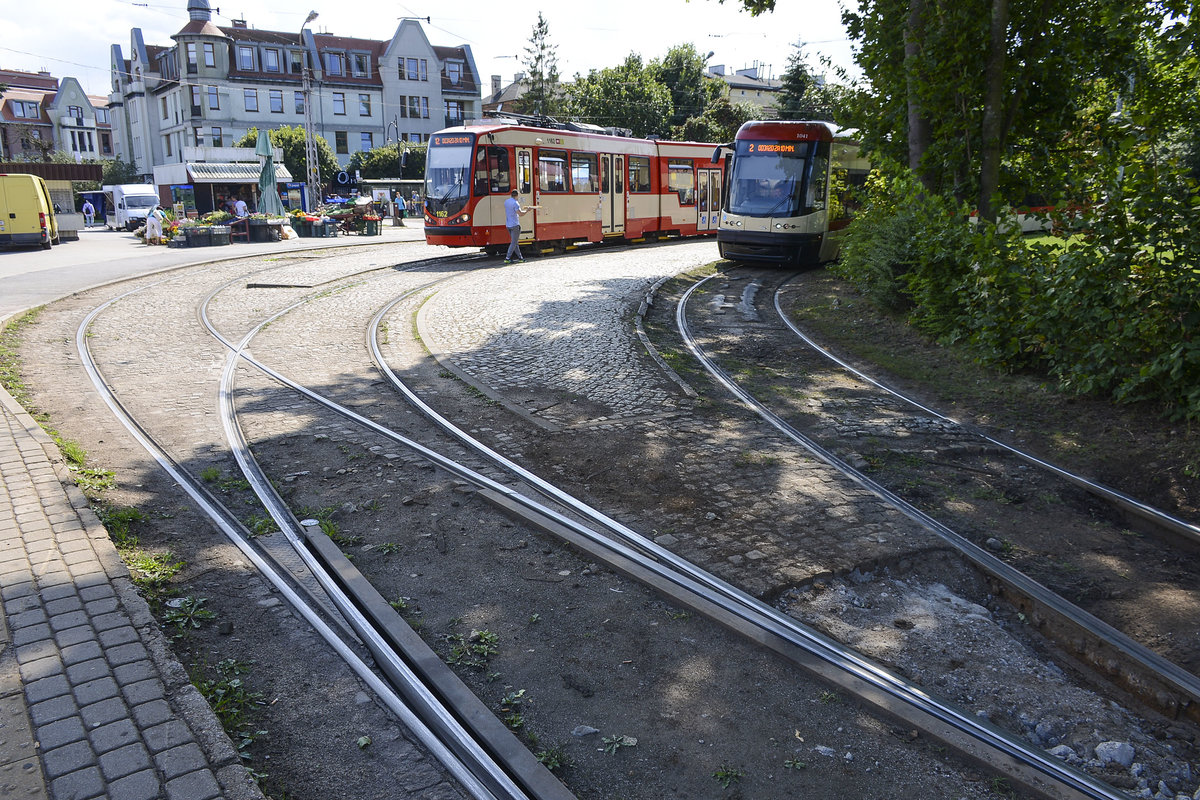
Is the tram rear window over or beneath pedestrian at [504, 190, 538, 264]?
over

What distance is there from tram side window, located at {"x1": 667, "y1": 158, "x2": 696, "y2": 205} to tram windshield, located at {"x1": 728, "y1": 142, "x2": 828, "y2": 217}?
9.14 meters

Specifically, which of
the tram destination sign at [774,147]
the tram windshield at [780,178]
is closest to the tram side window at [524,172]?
the tram windshield at [780,178]

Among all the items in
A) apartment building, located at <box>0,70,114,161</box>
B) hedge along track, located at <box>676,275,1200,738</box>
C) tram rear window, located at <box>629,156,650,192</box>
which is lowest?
hedge along track, located at <box>676,275,1200,738</box>

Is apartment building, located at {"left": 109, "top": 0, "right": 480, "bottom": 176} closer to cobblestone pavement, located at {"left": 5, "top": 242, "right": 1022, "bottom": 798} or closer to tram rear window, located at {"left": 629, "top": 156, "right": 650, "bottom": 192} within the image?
tram rear window, located at {"left": 629, "top": 156, "right": 650, "bottom": 192}

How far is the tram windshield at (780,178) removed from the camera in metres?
18.8

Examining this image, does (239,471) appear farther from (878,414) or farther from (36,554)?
(878,414)

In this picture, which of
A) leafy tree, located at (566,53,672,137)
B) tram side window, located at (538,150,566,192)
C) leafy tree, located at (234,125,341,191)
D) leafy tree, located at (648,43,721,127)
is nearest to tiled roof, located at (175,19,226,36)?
leafy tree, located at (234,125,341,191)

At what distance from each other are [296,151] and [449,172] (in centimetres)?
4327

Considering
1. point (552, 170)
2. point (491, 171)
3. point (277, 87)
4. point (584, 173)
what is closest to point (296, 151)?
point (277, 87)

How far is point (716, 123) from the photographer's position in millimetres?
57000

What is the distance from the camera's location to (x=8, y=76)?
318 feet

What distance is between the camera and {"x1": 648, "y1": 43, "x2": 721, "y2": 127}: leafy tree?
5825cm

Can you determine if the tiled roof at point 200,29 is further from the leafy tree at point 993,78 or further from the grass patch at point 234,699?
the grass patch at point 234,699

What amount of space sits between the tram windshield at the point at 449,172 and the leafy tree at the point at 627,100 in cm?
3368
